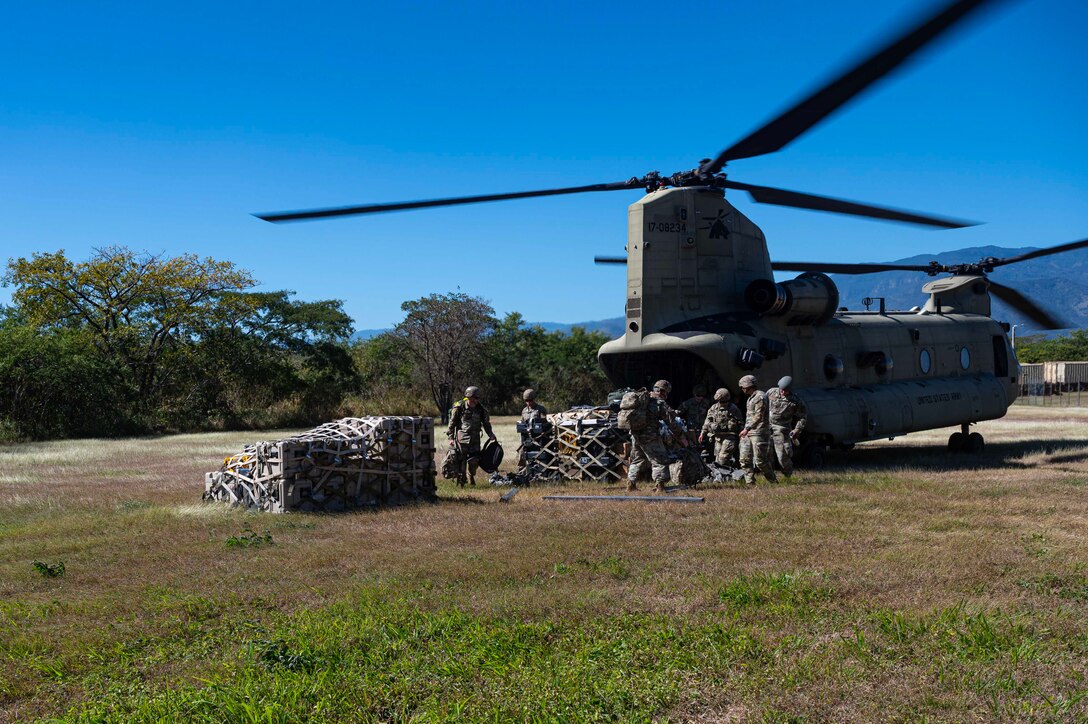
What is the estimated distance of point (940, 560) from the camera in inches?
288

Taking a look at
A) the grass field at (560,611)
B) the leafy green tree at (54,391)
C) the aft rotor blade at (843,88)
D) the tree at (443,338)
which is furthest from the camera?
the tree at (443,338)

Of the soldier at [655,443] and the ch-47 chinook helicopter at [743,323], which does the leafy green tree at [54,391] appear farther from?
the soldier at [655,443]

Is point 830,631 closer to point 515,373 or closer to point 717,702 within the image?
point 717,702

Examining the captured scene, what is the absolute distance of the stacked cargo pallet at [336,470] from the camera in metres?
10.5

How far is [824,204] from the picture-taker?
13.4 m

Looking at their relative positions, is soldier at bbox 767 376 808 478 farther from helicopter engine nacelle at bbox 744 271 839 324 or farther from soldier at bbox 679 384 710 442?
helicopter engine nacelle at bbox 744 271 839 324

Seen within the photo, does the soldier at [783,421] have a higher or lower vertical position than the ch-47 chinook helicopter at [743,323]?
lower

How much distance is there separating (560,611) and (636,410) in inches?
235

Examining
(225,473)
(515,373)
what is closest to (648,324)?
(225,473)

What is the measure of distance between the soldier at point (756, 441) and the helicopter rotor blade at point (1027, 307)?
10.3 meters

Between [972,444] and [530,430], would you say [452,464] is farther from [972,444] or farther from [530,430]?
[972,444]

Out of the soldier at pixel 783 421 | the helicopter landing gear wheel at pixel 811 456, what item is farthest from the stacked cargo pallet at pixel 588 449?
the helicopter landing gear wheel at pixel 811 456

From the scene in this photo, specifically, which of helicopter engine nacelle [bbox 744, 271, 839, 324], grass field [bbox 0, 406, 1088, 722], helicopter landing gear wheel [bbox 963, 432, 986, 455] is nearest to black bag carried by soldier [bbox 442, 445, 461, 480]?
grass field [bbox 0, 406, 1088, 722]

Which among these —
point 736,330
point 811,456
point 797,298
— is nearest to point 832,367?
point 797,298
